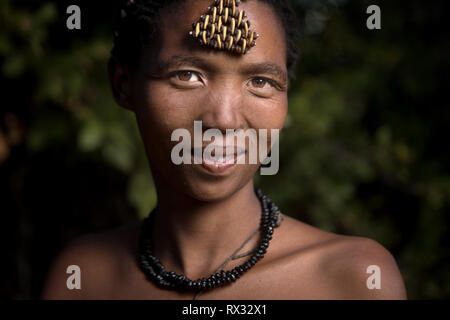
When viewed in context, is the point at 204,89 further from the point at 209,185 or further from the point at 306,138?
the point at 306,138

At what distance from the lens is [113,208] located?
12.5 feet

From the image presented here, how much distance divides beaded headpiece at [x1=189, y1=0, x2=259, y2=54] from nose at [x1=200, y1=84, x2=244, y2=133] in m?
0.13

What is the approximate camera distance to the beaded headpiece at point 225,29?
1699 mm

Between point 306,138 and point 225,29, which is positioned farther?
point 306,138

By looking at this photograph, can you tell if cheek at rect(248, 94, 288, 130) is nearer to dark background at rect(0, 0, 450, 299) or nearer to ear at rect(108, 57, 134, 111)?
ear at rect(108, 57, 134, 111)

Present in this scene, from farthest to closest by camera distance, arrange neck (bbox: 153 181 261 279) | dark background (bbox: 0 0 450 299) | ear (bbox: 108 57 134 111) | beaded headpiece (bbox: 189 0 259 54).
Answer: dark background (bbox: 0 0 450 299)
ear (bbox: 108 57 134 111)
neck (bbox: 153 181 261 279)
beaded headpiece (bbox: 189 0 259 54)

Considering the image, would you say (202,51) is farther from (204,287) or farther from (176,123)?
(204,287)

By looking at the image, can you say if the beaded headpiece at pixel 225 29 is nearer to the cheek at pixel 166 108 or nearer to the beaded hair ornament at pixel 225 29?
the beaded hair ornament at pixel 225 29

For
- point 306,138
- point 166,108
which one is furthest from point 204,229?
point 306,138

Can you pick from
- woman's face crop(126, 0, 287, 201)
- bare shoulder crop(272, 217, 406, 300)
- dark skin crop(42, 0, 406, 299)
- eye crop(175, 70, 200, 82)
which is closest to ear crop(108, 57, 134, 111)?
dark skin crop(42, 0, 406, 299)

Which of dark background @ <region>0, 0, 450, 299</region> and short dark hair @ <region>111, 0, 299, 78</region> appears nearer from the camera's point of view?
short dark hair @ <region>111, 0, 299, 78</region>

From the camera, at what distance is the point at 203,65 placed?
68.4 inches

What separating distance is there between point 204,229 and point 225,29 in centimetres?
68

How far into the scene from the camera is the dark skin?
1.75 metres
